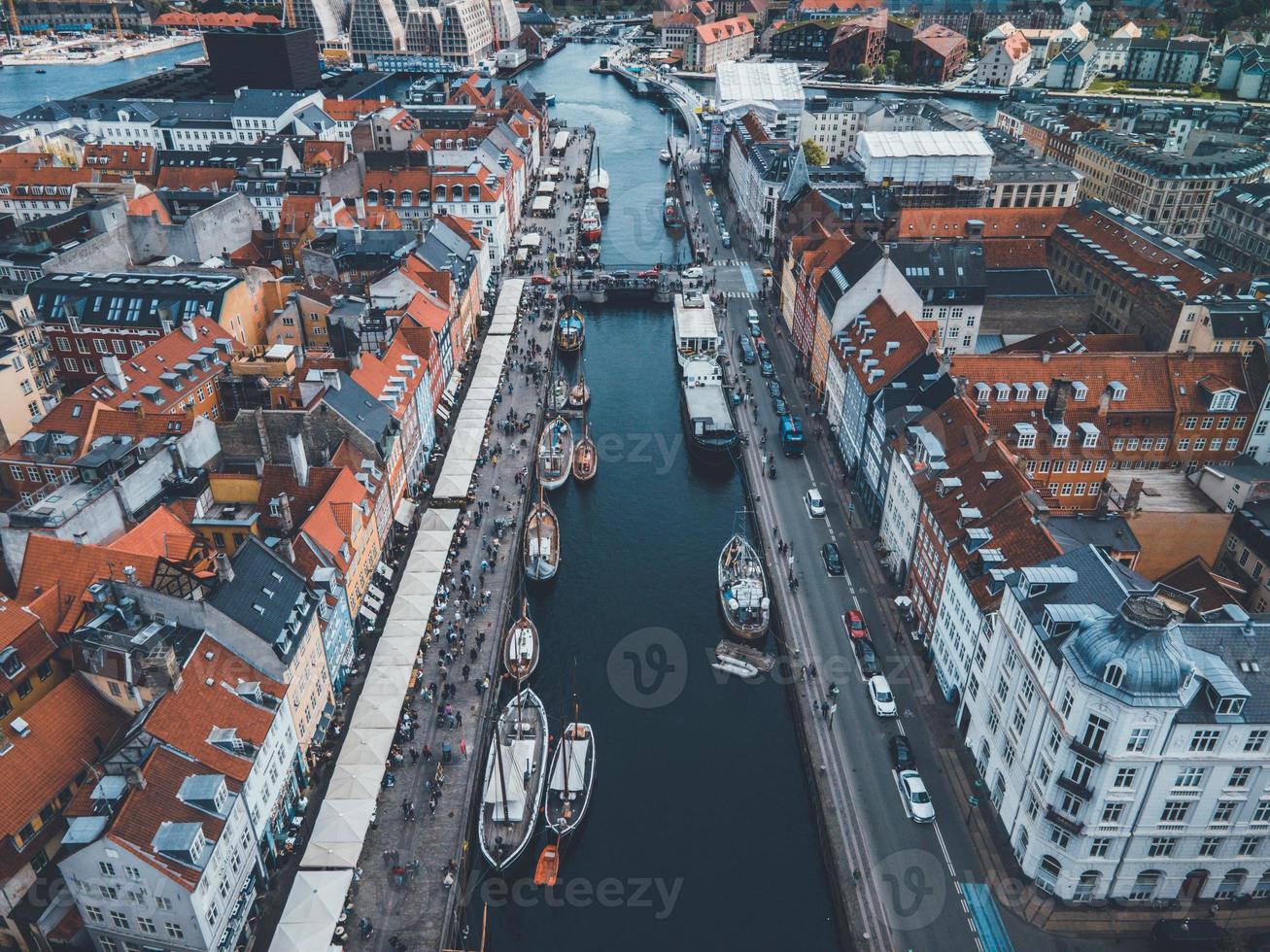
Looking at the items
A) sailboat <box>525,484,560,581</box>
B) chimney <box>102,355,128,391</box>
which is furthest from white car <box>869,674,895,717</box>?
chimney <box>102,355,128,391</box>

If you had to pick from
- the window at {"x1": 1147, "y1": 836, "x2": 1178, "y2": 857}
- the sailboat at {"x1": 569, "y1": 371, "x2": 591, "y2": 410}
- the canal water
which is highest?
the window at {"x1": 1147, "y1": 836, "x2": 1178, "y2": 857}

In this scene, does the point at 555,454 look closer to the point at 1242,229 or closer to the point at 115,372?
the point at 115,372

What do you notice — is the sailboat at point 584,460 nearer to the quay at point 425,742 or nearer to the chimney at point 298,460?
the quay at point 425,742

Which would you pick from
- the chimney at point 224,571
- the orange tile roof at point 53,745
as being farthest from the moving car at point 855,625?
the orange tile roof at point 53,745

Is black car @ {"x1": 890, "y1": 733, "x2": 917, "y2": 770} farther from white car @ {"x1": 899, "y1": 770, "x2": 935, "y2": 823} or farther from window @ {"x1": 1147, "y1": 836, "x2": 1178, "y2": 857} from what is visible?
window @ {"x1": 1147, "y1": 836, "x2": 1178, "y2": 857}

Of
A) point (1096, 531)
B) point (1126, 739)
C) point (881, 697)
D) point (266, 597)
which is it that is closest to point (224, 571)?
point (266, 597)

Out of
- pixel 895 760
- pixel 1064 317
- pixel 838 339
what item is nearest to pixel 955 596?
pixel 895 760

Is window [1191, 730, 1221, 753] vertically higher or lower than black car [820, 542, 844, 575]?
higher
